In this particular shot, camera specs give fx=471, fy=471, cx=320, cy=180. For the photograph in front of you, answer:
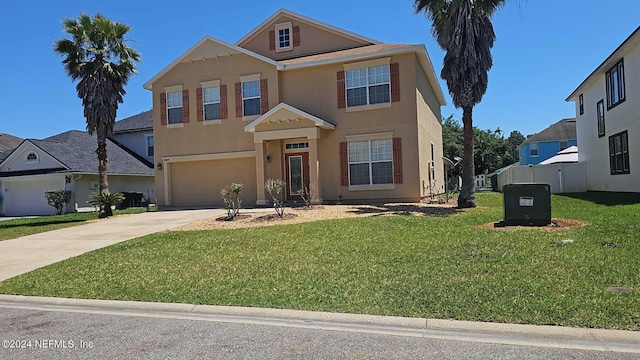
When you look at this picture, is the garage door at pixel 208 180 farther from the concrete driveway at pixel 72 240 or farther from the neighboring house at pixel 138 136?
the neighboring house at pixel 138 136

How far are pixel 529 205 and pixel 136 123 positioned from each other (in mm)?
31438

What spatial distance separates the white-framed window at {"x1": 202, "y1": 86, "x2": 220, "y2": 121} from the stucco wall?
17872 millimetres

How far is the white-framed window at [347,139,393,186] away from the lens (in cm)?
1980

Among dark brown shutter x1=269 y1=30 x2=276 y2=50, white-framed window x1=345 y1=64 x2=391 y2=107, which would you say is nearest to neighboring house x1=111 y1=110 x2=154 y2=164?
dark brown shutter x1=269 y1=30 x2=276 y2=50

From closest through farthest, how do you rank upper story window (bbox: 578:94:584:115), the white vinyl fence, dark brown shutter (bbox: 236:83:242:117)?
A: dark brown shutter (bbox: 236:83:242:117) → the white vinyl fence → upper story window (bbox: 578:94:584:115)

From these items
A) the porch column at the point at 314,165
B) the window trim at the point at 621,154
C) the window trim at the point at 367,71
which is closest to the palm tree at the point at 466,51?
the window trim at the point at 367,71

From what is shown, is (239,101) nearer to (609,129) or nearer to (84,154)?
(84,154)

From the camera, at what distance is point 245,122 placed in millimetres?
21812

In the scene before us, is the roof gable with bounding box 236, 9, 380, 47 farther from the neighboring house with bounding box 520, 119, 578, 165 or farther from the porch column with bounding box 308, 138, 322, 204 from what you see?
the neighboring house with bounding box 520, 119, 578, 165

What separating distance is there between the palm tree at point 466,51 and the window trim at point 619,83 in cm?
783

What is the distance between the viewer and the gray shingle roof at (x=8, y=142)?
44.7 metres

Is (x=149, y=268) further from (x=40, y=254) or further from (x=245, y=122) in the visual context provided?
(x=245, y=122)

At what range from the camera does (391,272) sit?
7.66m

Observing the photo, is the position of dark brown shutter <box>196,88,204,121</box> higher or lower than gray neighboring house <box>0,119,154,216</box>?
higher
